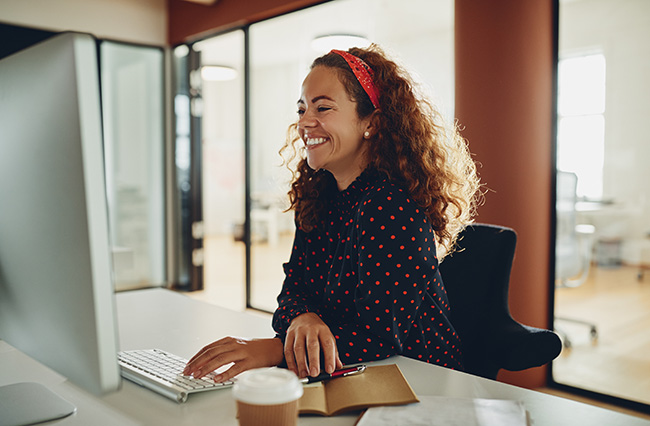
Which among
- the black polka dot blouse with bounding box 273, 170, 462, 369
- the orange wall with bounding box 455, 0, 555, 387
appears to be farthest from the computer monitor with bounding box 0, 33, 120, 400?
the orange wall with bounding box 455, 0, 555, 387

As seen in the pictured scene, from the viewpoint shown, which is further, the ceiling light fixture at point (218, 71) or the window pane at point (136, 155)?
the ceiling light fixture at point (218, 71)

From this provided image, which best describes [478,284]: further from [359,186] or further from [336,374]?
[336,374]

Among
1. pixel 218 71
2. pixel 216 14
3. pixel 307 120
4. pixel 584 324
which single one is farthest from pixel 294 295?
pixel 218 71

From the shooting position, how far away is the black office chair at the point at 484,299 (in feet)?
4.43

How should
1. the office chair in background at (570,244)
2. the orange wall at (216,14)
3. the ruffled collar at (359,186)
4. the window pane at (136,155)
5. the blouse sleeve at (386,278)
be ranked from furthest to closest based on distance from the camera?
the window pane at (136,155)
the orange wall at (216,14)
the office chair in background at (570,244)
the ruffled collar at (359,186)
the blouse sleeve at (386,278)

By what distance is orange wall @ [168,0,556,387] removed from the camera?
2666 mm

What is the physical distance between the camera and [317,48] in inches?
218

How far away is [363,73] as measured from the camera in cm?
136

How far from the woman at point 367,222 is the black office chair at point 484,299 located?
0.10m

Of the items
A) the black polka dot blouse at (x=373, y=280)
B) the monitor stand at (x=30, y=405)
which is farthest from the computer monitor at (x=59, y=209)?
the black polka dot blouse at (x=373, y=280)

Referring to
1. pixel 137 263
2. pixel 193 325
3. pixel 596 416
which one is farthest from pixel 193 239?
pixel 596 416

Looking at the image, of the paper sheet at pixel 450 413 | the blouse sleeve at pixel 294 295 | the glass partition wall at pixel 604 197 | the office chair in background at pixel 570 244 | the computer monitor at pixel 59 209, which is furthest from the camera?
the office chair in background at pixel 570 244

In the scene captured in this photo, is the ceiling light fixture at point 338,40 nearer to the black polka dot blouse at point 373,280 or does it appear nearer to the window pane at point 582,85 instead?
the window pane at point 582,85

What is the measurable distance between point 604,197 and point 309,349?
236 centimetres
